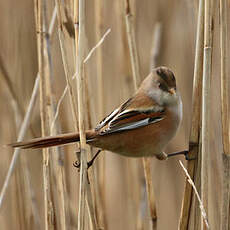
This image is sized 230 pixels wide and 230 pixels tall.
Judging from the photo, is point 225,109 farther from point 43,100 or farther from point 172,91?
point 43,100

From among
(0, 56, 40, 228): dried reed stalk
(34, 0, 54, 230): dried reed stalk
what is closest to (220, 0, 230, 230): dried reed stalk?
(34, 0, 54, 230): dried reed stalk

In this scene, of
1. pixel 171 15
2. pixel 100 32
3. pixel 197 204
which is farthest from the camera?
pixel 171 15

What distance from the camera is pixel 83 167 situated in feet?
5.37

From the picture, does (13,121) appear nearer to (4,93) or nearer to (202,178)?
(4,93)

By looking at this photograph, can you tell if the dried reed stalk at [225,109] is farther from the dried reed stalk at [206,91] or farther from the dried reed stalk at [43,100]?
the dried reed stalk at [43,100]

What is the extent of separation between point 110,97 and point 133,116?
106 cm

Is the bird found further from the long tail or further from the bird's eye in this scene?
the long tail

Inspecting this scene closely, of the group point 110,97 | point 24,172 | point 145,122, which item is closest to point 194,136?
point 145,122

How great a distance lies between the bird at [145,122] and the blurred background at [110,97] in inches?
9.8

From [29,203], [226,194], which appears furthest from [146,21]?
[226,194]

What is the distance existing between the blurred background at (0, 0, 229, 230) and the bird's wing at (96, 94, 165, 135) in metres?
0.23

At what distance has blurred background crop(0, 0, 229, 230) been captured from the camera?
2451 millimetres

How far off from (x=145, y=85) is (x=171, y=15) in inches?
33.4

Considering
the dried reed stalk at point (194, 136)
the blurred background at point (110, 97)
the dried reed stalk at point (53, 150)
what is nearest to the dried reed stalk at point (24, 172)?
the blurred background at point (110, 97)
